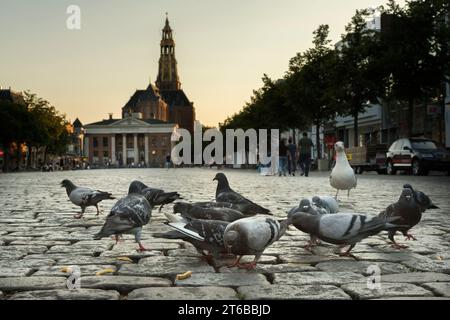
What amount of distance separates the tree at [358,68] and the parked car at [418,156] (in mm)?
5543

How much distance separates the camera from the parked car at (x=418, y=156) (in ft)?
92.5

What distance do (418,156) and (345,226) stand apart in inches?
989

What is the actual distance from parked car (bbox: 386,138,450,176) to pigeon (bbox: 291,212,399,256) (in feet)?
80.4

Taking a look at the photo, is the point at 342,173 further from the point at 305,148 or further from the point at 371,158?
the point at 371,158

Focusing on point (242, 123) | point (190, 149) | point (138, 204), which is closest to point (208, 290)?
point (138, 204)

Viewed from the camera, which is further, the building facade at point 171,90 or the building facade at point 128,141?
the building facade at point 171,90

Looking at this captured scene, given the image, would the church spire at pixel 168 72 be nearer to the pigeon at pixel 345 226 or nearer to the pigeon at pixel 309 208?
the pigeon at pixel 309 208

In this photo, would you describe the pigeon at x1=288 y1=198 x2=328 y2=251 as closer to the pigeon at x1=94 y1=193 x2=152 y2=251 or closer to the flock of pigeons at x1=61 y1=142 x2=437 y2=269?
the flock of pigeons at x1=61 y1=142 x2=437 y2=269

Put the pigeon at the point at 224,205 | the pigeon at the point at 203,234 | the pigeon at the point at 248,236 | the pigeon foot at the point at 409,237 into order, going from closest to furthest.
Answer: the pigeon at the point at 248,236
the pigeon at the point at 203,234
the pigeon at the point at 224,205
the pigeon foot at the point at 409,237

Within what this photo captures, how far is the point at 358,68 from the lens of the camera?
1473 inches

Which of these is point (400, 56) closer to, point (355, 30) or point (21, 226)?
point (355, 30)

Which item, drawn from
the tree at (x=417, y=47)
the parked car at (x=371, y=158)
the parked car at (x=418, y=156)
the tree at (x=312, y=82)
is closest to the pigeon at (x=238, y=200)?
the parked car at (x=418, y=156)

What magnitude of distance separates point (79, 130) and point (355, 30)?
469ft
